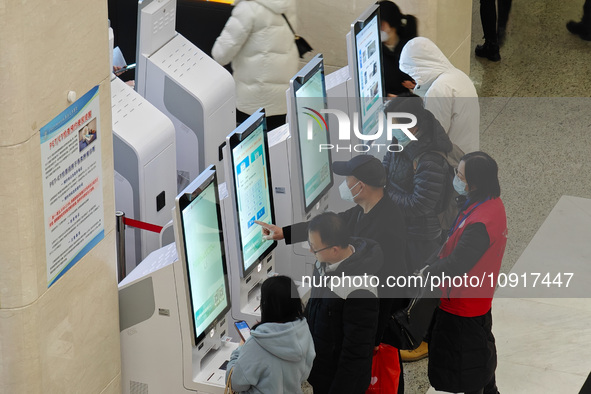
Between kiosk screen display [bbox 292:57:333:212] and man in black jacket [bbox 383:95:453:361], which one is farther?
man in black jacket [bbox 383:95:453:361]

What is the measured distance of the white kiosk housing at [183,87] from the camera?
192 inches

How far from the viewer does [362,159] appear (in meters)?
4.54

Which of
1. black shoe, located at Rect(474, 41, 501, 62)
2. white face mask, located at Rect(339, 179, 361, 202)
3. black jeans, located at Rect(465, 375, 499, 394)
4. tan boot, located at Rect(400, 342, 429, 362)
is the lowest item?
black shoe, located at Rect(474, 41, 501, 62)

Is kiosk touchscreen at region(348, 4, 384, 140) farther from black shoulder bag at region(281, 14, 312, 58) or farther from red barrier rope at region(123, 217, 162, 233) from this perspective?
red barrier rope at region(123, 217, 162, 233)

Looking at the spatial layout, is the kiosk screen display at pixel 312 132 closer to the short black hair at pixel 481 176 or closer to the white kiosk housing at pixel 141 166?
the white kiosk housing at pixel 141 166

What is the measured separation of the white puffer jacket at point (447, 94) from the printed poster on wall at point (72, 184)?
231 cm

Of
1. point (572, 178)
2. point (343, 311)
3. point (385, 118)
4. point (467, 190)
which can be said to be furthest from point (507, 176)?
point (343, 311)

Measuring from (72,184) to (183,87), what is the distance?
1.49 meters

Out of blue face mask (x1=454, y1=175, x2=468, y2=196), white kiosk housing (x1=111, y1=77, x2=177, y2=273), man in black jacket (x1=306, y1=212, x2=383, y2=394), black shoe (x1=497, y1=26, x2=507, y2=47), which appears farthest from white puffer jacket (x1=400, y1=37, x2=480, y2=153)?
black shoe (x1=497, y1=26, x2=507, y2=47)

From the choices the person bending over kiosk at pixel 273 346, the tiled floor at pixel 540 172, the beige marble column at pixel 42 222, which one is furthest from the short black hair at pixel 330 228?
the tiled floor at pixel 540 172

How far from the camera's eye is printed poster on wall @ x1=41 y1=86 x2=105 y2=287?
334 centimetres

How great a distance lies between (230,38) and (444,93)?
1.43 metres

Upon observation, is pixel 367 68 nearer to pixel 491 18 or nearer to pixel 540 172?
pixel 540 172

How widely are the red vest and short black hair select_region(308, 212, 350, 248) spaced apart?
1.87ft
